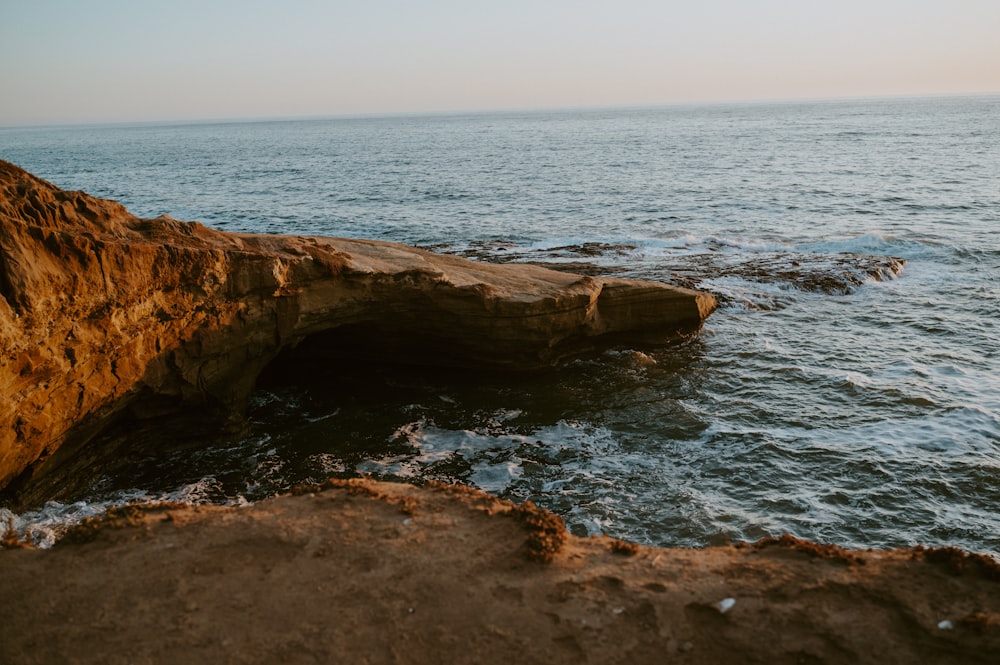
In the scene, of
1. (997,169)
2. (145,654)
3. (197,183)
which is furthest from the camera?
(197,183)

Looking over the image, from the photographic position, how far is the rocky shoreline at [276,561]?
19.9 ft

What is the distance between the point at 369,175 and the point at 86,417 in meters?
48.3

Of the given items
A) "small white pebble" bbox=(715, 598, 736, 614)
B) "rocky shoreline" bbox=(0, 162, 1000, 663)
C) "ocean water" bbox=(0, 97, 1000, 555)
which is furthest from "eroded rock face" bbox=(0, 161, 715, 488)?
"small white pebble" bbox=(715, 598, 736, 614)

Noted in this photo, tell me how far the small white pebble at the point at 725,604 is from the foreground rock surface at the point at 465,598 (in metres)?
0.02

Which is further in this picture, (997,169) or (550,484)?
(997,169)

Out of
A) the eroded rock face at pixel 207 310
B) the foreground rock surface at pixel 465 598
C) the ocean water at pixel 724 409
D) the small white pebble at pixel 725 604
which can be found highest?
the eroded rock face at pixel 207 310

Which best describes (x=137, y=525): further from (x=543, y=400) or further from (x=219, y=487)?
(x=543, y=400)

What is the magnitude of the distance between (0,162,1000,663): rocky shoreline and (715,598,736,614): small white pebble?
51 mm

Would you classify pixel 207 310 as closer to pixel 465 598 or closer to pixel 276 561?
pixel 276 561

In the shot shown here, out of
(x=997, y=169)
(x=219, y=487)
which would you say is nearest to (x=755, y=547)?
(x=219, y=487)

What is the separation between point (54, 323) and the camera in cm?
940

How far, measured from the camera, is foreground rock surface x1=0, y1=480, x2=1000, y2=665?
5965 mm

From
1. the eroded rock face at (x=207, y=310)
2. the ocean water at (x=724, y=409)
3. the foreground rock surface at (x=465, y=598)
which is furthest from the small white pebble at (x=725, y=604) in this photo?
the eroded rock face at (x=207, y=310)

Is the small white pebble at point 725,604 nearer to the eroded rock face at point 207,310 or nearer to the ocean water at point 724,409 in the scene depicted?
the ocean water at point 724,409
